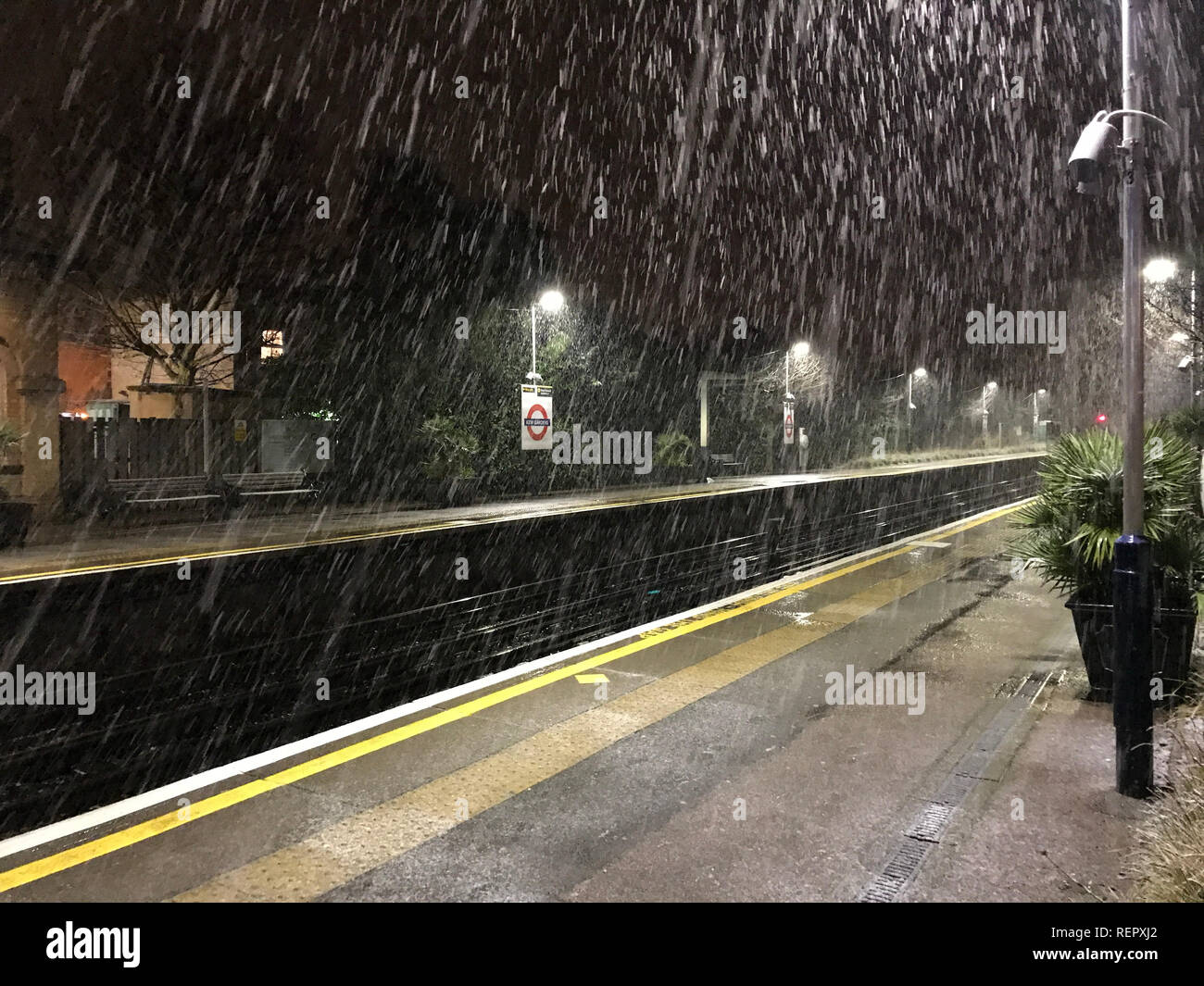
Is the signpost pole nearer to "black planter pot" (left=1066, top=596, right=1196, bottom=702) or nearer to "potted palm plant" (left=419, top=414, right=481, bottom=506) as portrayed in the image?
"black planter pot" (left=1066, top=596, right=1196, bottom=702)

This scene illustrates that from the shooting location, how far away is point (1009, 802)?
4957mm

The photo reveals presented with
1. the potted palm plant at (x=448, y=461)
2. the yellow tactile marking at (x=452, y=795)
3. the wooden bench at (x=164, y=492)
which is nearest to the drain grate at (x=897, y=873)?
the yellow tactile marking at (x=452, y=795)

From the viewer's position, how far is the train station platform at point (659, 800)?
409cm

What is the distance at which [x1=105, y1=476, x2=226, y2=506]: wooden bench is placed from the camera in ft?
71.1

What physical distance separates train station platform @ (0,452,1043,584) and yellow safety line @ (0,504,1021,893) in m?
9.34

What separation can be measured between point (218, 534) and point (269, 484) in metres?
6.84

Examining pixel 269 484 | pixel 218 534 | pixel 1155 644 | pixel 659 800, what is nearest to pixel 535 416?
pixel 269 484

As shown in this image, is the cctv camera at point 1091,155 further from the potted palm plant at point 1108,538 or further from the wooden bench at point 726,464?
the wooden bench at point 726,464

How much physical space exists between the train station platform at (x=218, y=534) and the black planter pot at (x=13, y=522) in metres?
0.17

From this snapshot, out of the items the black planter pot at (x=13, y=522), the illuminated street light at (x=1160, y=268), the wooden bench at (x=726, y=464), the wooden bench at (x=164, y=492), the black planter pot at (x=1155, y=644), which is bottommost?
the black planter pot at (x=1155, y=644)

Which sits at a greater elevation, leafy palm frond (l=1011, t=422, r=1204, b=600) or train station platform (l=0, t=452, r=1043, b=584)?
leafy palm frond (l=1011, t=422, r=1204, b=600)

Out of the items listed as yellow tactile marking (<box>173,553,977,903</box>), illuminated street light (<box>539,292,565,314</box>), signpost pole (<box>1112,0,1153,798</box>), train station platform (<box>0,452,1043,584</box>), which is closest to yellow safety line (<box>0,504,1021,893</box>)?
yellow tactile marking (<box>173,553,977,903</box>)

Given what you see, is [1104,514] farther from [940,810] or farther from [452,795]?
[452,795]

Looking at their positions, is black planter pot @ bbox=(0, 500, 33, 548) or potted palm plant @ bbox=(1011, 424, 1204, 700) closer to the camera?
potted palm plant @ bbox=(1011, 424, 1204, 700)
